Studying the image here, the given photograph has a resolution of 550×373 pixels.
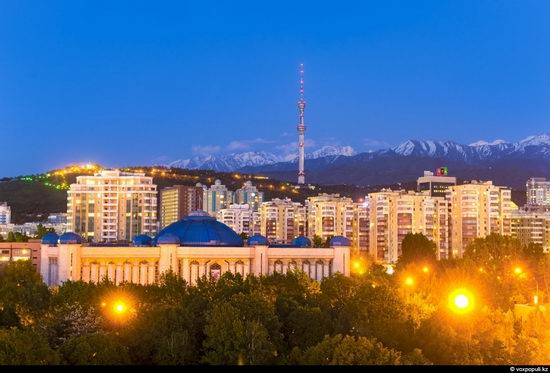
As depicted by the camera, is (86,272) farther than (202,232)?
No

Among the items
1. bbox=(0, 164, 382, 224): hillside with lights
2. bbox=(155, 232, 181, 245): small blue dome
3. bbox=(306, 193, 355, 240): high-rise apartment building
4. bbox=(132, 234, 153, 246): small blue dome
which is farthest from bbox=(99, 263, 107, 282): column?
bbox=(0, 164, 382, 224): hillside with lights

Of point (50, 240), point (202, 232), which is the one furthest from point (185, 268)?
point (50, 240)

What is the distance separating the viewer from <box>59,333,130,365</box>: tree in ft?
89.9

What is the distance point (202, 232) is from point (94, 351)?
33.8m

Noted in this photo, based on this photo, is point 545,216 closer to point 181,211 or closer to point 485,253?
point 181,211

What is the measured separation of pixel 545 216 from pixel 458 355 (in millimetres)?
95619

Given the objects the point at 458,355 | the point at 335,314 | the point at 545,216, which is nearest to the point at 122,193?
the point at 545,216

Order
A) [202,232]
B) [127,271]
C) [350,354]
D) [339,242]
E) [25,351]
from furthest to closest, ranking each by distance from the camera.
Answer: [339,242] → [202,232] → [127,271] → [25,351] → [350,354]

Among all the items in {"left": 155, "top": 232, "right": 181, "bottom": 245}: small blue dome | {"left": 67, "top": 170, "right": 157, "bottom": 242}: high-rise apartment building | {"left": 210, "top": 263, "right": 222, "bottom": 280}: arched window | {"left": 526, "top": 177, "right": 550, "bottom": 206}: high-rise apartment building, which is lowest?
{"left": 210, "top": 263, "right": 222, "bottom": 280}: arched window

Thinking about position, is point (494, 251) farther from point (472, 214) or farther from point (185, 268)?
point (472, 214)

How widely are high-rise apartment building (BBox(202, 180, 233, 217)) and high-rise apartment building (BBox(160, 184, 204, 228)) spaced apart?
97 centimetres

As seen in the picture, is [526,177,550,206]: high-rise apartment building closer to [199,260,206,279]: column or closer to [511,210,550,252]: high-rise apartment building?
[511,210,550,252]: high-rise apartment building

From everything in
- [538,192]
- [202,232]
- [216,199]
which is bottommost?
[202,232]

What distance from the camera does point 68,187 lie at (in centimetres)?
15650
